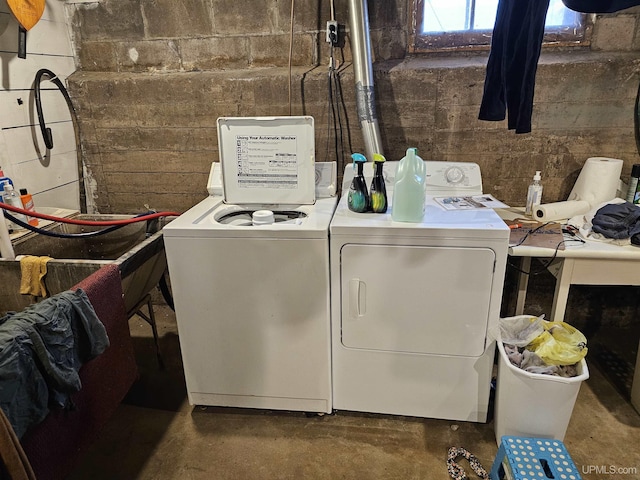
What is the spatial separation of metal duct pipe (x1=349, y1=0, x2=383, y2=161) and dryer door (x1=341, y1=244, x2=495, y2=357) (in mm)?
745

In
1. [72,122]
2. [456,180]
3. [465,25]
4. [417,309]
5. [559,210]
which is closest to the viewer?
[417,309]

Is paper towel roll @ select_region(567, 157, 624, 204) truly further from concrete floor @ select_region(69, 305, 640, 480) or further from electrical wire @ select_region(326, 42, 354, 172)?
electrical wire @ select_region(326, 42, 354, 172)

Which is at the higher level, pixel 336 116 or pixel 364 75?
pixel 364 75

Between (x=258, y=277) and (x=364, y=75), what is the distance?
1129mm

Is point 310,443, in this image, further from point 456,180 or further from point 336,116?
point 336,116

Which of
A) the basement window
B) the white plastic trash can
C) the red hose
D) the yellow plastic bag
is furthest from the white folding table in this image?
the red hose

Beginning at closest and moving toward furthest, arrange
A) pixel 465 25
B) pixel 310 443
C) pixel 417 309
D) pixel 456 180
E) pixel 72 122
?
pixel 417 309 → pixel 310 443 → pixel 456 180 → pixel 465 25 → pixel 72 122

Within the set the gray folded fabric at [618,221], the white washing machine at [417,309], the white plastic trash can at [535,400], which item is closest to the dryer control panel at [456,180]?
the white washing machine at [417,309]

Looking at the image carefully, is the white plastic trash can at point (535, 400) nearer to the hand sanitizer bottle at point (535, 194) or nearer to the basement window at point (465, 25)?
the hand sanitizer bottle at point (535, 194)

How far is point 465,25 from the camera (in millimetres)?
2211

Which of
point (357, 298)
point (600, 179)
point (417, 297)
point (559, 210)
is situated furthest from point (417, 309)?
point (600, 179)

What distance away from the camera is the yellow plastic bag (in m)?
1.58

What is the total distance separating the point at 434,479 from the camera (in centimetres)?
159

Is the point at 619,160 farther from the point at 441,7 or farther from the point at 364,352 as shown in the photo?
the point at 364,352
